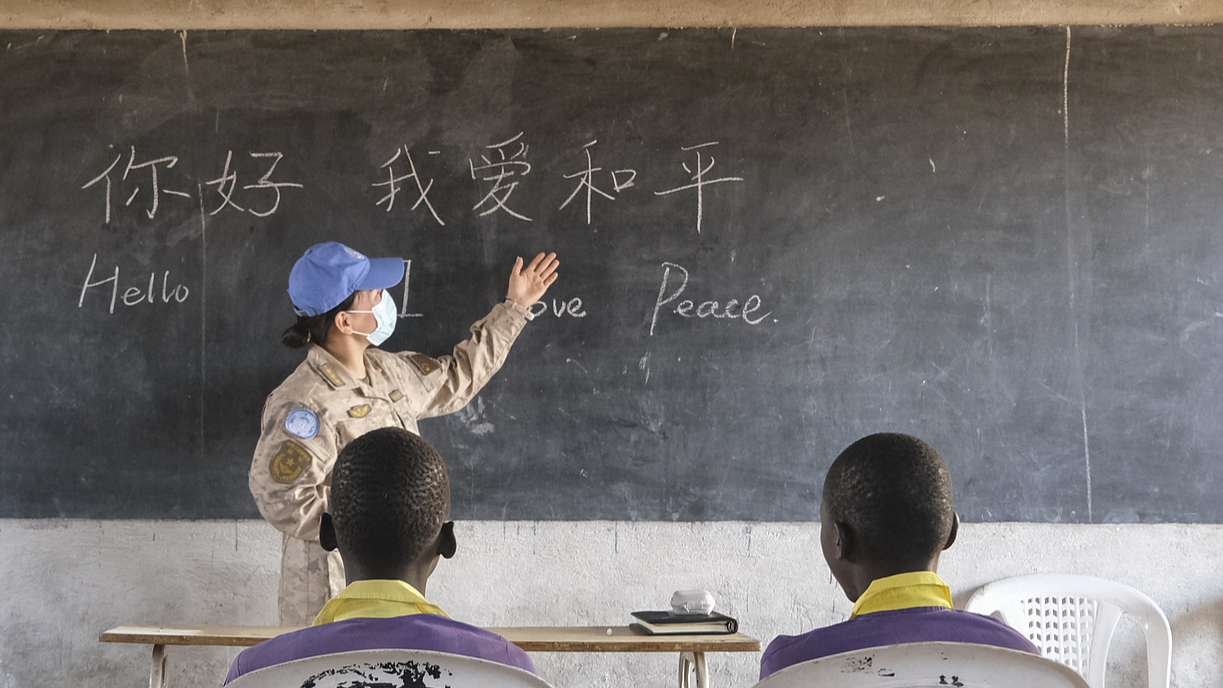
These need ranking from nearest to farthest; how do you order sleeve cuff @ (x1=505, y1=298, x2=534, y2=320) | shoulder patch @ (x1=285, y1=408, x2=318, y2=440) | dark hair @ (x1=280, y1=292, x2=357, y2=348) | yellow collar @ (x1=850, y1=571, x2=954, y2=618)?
1. yellow collar @ (x1=850, y1=571, x2=954, y2=618)
2. shoulder patch @ (x1=285, y1=408, x2=318, y2=440)
3. dark hair @ (x1=280, y1=292, x2=357, y2=348)
4. sleeve cuff @ (x1=505, y1=298, x2=534, y2=320)

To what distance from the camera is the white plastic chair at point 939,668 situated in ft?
3.22

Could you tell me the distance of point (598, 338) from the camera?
8.96 feet

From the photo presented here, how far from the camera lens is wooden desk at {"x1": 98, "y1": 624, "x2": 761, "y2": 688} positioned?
2107 millimetres

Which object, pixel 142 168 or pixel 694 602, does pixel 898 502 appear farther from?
pixel 142 168

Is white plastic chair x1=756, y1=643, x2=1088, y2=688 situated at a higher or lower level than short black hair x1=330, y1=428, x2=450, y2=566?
lower

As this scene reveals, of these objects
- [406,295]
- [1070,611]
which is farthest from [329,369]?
[1070,611]

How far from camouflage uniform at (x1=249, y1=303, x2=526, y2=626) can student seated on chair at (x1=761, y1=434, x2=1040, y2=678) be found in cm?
136

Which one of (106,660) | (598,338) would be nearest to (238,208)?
(598,338)

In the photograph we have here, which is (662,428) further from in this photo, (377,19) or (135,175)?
(135,175)

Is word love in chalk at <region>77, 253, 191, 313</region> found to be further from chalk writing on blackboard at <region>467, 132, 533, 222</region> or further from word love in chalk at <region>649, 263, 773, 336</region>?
word love in chalk at <region>649, 263, 773, 336</region>

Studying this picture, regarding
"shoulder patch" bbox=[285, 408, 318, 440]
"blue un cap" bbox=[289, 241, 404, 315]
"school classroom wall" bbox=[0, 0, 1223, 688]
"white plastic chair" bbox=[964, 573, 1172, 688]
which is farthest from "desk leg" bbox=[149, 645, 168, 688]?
"white plastic chair" bbox=[964, 573, 1172, 688]

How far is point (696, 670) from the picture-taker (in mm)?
2117

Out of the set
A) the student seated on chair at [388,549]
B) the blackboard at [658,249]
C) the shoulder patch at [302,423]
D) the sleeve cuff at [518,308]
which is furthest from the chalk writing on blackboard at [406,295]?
the student seated on chair at [388,549]

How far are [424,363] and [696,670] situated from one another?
1.16 m
